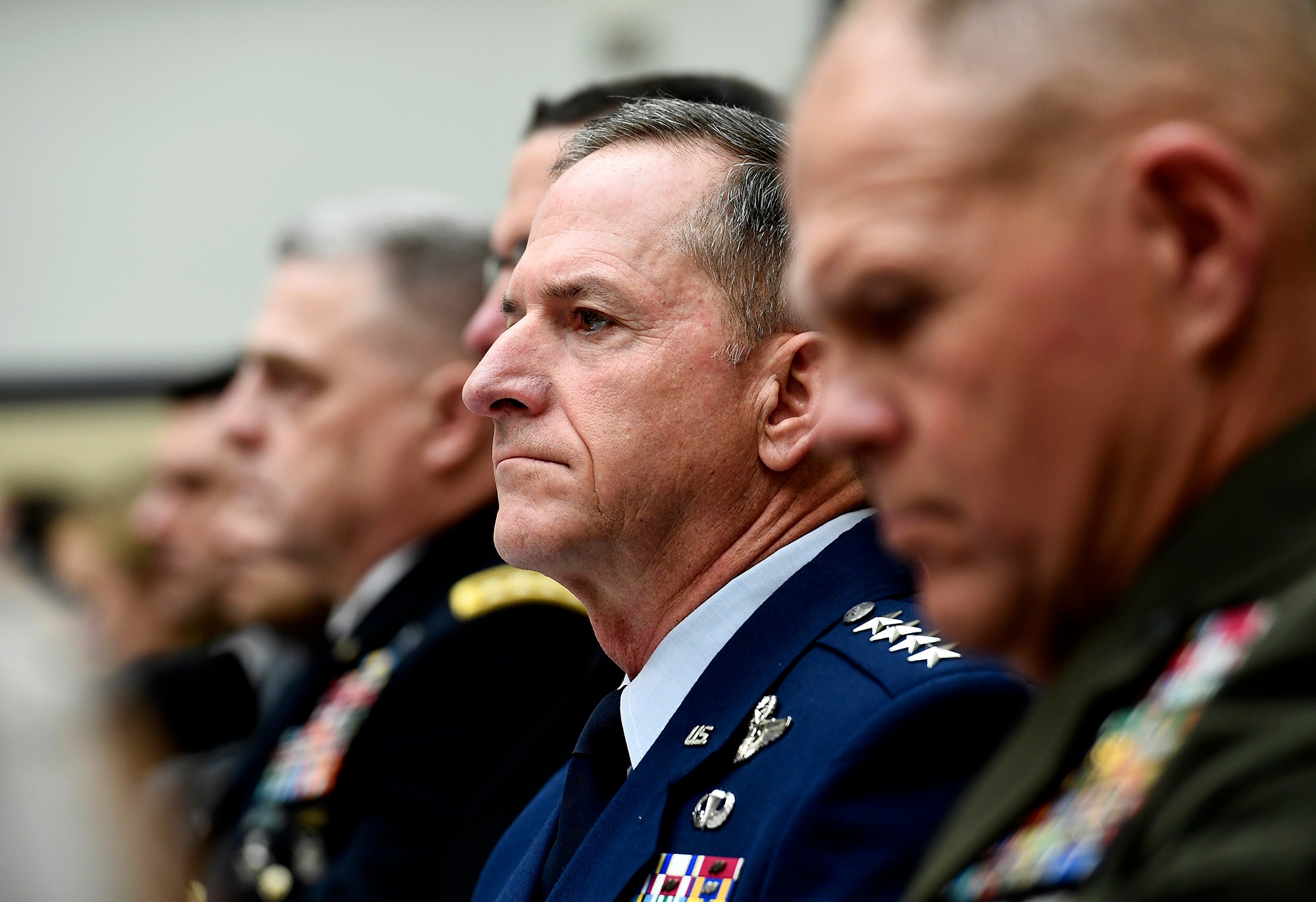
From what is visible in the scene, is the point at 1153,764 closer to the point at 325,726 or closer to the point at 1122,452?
the point at 1122,452

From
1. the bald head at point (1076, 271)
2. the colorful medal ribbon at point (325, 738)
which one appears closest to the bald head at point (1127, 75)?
the bald head at point (1076, 271)

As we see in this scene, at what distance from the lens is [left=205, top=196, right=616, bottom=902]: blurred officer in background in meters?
2.91

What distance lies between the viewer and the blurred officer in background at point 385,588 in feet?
9.55

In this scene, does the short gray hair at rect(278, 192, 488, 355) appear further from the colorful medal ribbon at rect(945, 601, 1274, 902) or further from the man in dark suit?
the colorful medal ribbon at rect(945, 601, 1274, 902)

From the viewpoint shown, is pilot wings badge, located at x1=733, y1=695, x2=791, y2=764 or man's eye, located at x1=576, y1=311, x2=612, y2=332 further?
man's eye, located at x1=576, y1=311, x2=612, y2=332

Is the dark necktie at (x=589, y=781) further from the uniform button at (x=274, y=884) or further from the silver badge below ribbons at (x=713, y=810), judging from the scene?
the uniform button at (x=274, y=884)

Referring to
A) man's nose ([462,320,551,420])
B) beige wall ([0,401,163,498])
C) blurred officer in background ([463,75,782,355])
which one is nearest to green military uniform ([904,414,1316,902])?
man's nose ([462,320,551,420])

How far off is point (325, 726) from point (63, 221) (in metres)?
4.18

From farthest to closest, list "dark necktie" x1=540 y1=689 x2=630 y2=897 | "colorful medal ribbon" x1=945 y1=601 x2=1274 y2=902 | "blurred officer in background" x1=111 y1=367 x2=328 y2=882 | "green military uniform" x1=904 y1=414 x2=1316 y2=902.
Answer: "blurred officer in background" x1=111 y1=367 x2=328 y2=882 → "dark necktie" x1=540 y1=689 x2=630 y2=897 → "colorful medal ribbon" x1=945 y1=601 x2=1274 y2=902 → "green military uniform" x1=904 y1=414 x2=1316 y2=902

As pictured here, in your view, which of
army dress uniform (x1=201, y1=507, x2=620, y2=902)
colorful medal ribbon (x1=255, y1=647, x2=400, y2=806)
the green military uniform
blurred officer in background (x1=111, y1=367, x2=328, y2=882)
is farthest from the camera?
blurred officer in background (x1=111, y1=367, x2=328, y2=882)

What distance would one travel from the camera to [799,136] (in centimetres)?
127

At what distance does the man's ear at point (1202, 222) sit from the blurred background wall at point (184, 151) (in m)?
5.27

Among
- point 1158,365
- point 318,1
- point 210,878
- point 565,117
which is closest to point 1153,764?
point 1158,365

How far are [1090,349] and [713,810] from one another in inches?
34.1
